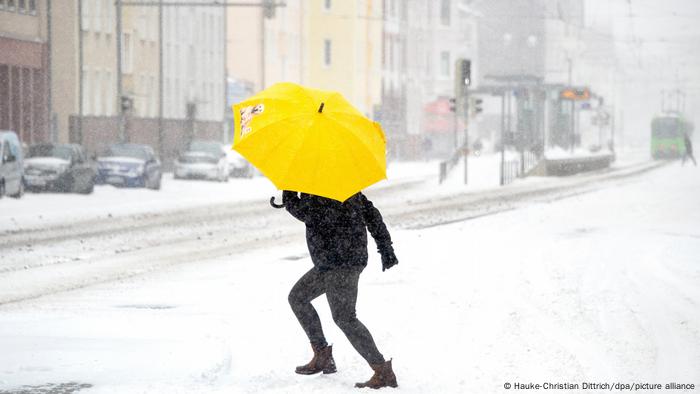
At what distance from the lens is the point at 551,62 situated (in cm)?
14712

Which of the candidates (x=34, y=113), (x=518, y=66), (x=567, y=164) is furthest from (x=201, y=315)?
(x=518, y=66)

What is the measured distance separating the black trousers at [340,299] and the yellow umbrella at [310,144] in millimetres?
522

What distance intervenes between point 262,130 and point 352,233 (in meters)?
0.81

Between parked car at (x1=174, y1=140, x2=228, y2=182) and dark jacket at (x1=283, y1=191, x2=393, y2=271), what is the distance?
1836 inches

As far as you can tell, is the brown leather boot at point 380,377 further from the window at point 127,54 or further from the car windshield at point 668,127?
the car windshield at point 668,127

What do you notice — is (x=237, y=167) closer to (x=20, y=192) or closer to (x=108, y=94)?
(x=108, y=94)

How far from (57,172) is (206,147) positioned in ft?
54.4

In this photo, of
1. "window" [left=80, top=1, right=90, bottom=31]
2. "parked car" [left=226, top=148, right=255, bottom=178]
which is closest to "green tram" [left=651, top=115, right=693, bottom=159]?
"parked car" [left=226, top=148, right=255, bottom=178]

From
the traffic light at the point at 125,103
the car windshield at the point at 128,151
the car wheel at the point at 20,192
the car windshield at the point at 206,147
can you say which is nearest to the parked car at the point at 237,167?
the car windshield at the point at 206,147

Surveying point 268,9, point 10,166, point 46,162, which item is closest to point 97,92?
point 46,162

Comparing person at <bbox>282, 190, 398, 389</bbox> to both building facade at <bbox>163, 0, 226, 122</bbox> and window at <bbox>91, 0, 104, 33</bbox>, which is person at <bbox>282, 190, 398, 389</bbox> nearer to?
window at <bbox>91, 0, 104, 33</bbox>

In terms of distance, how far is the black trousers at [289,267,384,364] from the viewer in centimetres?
907

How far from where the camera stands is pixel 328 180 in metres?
8.89

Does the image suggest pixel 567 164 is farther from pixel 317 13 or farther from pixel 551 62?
pixel 551 62
